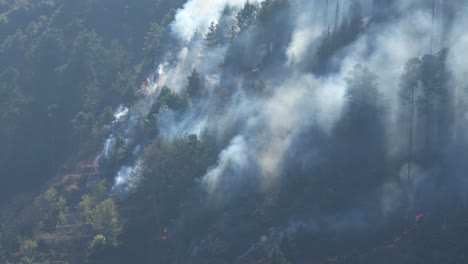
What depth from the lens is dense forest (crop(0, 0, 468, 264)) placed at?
215 feet

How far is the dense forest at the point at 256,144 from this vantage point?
65.6 metres

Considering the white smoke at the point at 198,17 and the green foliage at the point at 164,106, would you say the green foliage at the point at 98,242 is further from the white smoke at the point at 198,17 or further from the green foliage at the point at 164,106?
the white smoke at the point at 198,17

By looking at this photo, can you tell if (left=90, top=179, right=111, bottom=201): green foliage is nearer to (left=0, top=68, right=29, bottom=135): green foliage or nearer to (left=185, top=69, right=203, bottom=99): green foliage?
(left=185, top=69, right=203, bottom=99): green foliage

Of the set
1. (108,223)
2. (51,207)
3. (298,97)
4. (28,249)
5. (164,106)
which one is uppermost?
(164,106)

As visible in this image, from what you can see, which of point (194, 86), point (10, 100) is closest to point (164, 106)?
point (194, 86)

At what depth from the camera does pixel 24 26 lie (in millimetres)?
125375

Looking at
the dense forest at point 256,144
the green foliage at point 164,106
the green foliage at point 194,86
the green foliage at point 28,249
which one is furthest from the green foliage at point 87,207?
the green foliage at point 194,86

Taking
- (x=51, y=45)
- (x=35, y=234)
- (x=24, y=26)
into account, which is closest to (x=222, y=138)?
(x=35, y=234)

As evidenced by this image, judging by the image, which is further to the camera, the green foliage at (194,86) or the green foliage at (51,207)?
the green foliage at (194,86)

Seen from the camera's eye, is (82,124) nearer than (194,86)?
No

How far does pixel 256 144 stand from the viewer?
247ft

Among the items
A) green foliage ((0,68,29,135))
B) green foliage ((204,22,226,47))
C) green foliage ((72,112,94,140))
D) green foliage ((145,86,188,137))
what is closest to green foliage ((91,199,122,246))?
green foliage ((145,86,188,137))

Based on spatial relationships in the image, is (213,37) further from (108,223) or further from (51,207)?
(108,223)

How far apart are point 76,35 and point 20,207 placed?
43816 mm
